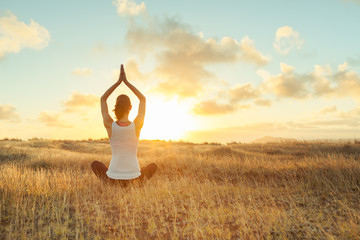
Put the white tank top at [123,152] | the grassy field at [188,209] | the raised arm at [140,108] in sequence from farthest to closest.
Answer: the raised arm at [140,108] → the white tank top at [123,152] → the grassy field at [188,209]

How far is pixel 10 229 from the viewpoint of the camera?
14.6ft

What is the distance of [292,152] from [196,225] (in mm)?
18988

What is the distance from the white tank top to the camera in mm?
5688

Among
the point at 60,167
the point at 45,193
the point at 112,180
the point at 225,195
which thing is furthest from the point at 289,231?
the point at 60,167

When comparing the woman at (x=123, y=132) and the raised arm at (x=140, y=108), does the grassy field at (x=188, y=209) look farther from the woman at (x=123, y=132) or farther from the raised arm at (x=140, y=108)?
the raised arm at (x=140, y=108)

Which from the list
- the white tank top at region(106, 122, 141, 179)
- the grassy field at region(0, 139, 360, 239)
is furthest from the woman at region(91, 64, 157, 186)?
the grassy field at region(0, 139, 360, 239)

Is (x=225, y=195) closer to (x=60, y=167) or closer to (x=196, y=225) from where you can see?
(x=196, y=225)

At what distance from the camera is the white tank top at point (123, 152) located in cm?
569

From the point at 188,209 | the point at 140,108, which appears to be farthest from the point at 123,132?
the point at 188,209

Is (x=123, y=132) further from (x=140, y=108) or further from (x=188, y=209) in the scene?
(x=188, y=209)

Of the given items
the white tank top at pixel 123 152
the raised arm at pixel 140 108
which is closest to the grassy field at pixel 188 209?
the white tank top at pixel 123 152

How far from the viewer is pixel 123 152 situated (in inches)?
232

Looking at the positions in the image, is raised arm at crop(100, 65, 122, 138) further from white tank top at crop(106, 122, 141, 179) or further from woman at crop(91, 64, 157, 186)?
white tank top at crop(106, 122, 141, 179)

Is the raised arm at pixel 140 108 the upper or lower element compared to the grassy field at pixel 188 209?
upper
